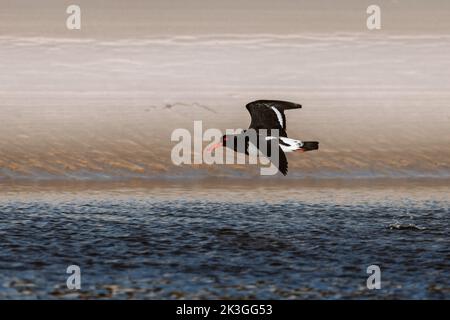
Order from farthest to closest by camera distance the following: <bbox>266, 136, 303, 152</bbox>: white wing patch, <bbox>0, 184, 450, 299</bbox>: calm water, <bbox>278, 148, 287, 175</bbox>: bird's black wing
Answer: <bbox>266, 136, 303, 152</bbox>: white wing patch
<bbox>278, 148, 287, 175</bbox>: bird's black wing
<bbox>0, 184, 450, 299</bbox>: calm water

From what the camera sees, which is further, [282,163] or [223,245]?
[223,245]

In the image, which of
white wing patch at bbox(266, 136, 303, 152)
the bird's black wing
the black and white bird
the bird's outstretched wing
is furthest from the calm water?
the bird's outstretched wing

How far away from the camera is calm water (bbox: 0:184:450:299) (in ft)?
80.3

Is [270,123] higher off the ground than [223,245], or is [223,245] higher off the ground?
[270,123]

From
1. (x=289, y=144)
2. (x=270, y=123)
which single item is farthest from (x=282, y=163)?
(x=270, y=123)

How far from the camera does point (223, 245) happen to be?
31.5 meters

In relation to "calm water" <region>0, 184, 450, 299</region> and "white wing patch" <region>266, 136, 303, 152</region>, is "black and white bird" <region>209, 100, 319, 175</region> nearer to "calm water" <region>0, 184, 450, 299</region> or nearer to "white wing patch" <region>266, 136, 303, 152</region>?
"white wing patch" <region>266, 136, 303, 152</region>

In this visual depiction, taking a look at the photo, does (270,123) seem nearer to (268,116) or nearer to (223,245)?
(268,116)

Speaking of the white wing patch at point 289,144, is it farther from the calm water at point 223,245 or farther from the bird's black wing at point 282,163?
the calm water at point 223,245

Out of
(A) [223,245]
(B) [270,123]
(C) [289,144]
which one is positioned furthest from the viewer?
(B) [270,123]

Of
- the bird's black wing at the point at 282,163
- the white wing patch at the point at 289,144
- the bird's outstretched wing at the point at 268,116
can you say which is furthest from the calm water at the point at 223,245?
the bird's outstretched wing at the point at 268,116

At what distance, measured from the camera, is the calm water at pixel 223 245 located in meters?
24.5

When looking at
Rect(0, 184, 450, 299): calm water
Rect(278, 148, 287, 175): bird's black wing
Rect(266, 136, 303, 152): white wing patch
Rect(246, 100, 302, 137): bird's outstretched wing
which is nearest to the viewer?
Rect(0, 184, 450, 299): calm water
